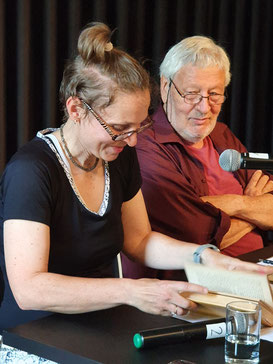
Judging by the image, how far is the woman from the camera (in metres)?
1.47

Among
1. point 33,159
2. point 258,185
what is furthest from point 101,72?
point 258,185

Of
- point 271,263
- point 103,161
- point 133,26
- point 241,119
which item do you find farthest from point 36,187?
point 241,119

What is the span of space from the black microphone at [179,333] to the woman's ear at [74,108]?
0.68m

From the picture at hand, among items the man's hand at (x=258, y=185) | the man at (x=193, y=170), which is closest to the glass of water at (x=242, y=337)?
the man at (x=193, y=170)

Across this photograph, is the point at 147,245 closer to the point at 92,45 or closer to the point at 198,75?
the point at 92,45

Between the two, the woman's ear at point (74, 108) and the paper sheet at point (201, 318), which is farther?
the woman's ear at point (74, 108)

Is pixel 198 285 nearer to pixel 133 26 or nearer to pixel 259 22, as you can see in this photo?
pixel 133 26

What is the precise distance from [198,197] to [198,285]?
3.55ft

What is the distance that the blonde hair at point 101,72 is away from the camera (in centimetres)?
167


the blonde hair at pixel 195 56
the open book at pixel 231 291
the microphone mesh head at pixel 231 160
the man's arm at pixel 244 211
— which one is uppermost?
the blonde hair at pixel 195 56

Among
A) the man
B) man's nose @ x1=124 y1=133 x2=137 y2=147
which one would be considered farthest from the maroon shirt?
man's nose @ x1=124 y1=133 x2=137 y2=147

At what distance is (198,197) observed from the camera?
8.13ft

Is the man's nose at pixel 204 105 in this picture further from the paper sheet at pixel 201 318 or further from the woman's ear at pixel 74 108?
the paper sheet at pixel 201 318

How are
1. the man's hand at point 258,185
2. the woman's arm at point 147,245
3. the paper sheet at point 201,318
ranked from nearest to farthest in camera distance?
1. the paper sheet at point 201,318
2. the woman's arm at point 147,245
3. the man's hand at point 258,185
